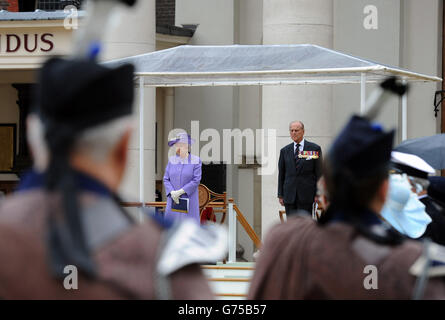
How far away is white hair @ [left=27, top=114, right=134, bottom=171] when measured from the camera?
2.09 m

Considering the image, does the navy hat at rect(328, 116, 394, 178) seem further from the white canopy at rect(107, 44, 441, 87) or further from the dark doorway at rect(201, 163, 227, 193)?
the dark doorway at rect(201, 163, 227, 193)

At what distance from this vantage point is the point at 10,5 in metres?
17.8

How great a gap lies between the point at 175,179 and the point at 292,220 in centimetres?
783

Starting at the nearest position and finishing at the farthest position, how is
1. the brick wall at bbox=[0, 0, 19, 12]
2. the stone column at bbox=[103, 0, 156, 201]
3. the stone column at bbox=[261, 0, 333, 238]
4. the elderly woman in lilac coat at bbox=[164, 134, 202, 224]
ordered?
1. the elderly woman in lilac coat at bbox=[164, 134, 202, 224]
2. the stone column at bbox=[261, 0, 333, 238]
3. the stone column at bbox=[103, 0, 156, 201]
4. the brick wall at bbox=[0, 0, 19, 12]

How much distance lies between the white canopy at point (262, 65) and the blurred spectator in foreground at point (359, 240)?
6845 mm

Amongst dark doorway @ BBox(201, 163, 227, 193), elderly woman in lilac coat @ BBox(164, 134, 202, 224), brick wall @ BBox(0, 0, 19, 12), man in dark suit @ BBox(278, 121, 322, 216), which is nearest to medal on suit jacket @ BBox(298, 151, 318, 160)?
man in dark suit @ BBox(278, 121, 322, 216)

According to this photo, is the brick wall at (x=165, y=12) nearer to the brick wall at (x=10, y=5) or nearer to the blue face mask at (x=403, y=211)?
the brick wall at (x=10, y=5)

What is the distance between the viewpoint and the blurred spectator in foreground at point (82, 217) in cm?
202

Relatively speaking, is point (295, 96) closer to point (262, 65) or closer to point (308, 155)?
point (308, 155)

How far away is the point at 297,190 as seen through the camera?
10688 millimetres

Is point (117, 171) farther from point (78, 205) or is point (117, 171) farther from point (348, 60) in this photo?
point (348, 60)

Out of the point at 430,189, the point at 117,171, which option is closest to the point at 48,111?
the point at 117,171

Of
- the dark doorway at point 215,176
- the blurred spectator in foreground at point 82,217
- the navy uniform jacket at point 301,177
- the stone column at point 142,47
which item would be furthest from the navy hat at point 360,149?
the dark doorway at point 215,176

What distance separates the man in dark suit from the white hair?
853cm
